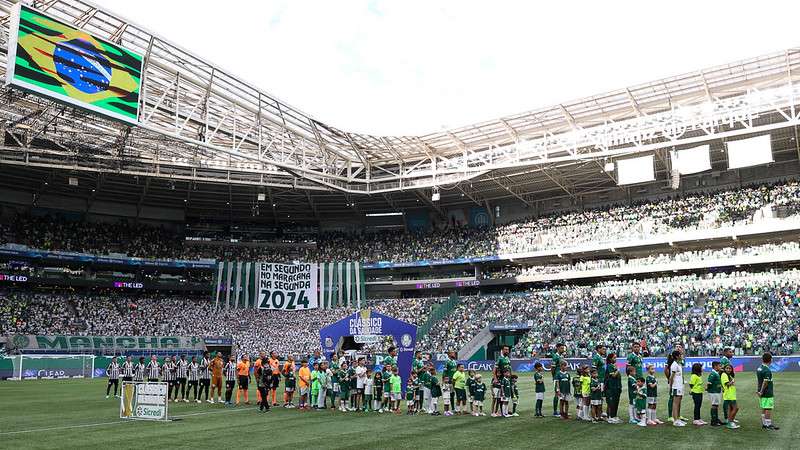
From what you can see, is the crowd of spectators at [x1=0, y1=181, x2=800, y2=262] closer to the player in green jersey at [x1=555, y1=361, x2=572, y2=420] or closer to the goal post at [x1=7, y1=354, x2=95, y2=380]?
the goal post at [x1=7, y1=354, x2=95, y2=380]

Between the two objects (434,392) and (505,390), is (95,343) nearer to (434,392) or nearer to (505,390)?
(434,392)

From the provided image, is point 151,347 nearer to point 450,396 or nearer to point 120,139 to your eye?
point 120,139

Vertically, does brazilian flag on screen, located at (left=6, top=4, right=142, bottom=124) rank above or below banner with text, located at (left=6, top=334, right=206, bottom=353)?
above

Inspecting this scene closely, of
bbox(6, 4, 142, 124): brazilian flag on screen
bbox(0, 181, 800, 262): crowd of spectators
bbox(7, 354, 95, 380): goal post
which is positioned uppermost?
bbox(6, 4, 142, 124): brazilian flag on screen

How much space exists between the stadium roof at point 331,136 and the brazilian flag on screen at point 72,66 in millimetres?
1590

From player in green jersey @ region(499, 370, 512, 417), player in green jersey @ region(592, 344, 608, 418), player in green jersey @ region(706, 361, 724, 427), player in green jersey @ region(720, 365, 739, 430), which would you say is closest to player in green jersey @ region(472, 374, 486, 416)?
player in green jersey @ region(499, 370, 512, 417)

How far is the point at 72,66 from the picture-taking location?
29.5m

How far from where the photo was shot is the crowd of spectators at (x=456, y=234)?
49.7 metres

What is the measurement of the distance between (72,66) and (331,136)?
19698 millimetres

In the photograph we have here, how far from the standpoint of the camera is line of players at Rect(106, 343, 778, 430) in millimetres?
15250

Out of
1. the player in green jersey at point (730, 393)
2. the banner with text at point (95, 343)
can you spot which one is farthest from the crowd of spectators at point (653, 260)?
the player in green jersey at point (730, 393)

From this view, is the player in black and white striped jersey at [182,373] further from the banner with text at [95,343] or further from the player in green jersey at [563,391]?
the banner with text at [95,343]

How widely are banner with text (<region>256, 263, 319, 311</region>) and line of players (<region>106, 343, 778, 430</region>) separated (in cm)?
3473

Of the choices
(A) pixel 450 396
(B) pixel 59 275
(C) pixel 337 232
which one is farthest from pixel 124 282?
(A) pixel 450 396
